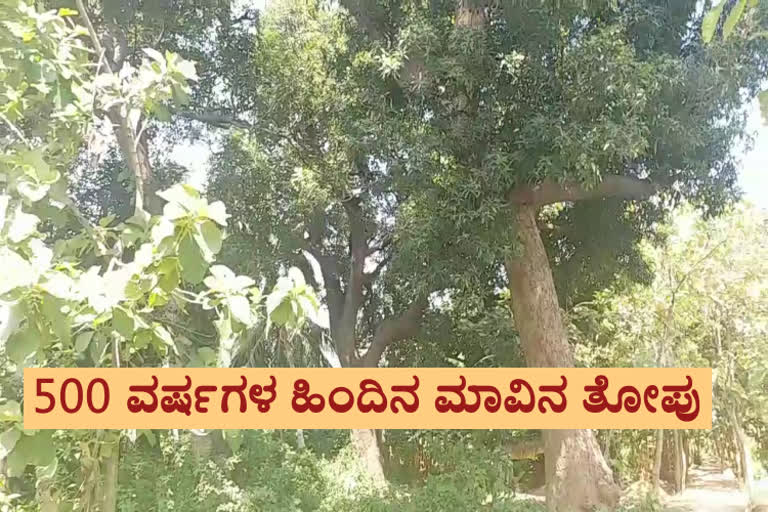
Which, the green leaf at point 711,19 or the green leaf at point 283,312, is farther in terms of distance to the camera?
the green leaf at point 283,312

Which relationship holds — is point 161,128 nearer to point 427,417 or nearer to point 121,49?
point 121,49

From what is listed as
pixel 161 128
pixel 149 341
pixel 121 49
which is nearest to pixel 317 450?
pixel 161 128

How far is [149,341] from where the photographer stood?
109cm

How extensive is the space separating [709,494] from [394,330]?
2.70 m

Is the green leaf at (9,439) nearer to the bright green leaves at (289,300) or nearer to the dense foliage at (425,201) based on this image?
the dense foliage at (425,201)

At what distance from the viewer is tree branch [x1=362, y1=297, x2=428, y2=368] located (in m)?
4.48

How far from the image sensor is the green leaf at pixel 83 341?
970 millimetres

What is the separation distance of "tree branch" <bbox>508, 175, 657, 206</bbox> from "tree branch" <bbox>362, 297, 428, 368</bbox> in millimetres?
1320

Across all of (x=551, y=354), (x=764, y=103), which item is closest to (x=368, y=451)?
(x=551, y=354)

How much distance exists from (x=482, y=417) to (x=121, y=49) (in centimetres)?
326

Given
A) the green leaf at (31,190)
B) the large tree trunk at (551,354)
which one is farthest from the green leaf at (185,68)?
the large tree trunk at (551,354)

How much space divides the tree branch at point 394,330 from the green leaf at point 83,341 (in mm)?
3406

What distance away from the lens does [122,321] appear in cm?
91

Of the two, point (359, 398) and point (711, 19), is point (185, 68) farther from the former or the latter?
point (711, 19)
